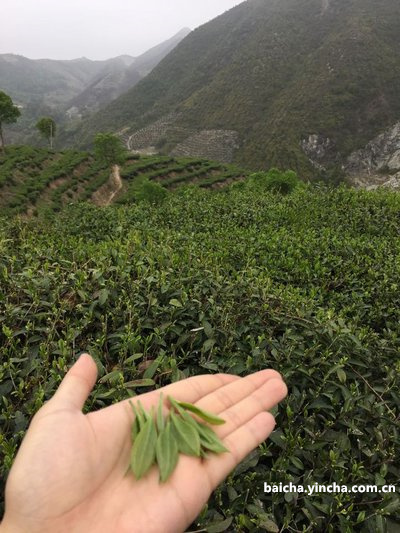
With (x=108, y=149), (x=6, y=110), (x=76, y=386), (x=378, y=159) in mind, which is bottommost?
(x=378, y=159)

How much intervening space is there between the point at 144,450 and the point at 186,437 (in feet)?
0.99

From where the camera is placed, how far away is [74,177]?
1801 inches

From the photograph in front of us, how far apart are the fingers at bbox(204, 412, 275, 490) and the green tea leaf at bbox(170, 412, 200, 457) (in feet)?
0.47

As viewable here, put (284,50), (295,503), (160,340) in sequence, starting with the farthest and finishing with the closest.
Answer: (284,50), (160,340), (295,503)

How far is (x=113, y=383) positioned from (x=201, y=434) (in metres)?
1.04

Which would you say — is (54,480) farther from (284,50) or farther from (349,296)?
(284,50)

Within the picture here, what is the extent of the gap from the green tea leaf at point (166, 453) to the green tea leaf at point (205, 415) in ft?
0.72

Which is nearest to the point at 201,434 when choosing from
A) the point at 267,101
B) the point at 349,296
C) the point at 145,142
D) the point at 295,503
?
the point at 295,503

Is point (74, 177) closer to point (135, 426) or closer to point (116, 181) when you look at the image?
point (116, 181)

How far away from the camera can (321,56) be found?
413 feet

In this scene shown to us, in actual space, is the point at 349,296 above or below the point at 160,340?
below

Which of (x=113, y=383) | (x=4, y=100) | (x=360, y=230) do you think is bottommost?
(x=360, y=230)

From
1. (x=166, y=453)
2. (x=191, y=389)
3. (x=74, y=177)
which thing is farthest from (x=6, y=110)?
(x=166, y=453)

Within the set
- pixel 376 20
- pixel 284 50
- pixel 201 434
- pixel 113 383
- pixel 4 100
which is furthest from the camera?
pixel 284 50
